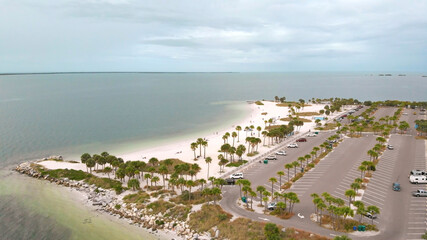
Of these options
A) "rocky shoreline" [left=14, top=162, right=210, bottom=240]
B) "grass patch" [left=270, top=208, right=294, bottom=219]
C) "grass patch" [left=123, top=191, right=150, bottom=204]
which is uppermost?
"grass patch" [left=270, top=208, right=294, bottom=219]

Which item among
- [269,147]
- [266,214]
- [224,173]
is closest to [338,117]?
[269,147]

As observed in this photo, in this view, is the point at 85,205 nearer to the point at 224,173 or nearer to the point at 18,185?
the point at 18,185

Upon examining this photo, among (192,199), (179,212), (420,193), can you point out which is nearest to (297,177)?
(420,193)

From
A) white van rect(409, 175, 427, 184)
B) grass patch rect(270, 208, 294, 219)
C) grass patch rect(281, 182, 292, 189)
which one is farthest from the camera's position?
white van rect(409, 175, 427, 184)

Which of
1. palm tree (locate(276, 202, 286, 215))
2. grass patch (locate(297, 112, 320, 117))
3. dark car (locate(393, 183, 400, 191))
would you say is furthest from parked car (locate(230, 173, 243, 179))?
grass patch (locate(297, 112, 320, 117))

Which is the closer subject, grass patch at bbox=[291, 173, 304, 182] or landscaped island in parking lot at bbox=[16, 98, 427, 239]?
landscaped island in parking lot at bbox=[16, 98, 427, 239]

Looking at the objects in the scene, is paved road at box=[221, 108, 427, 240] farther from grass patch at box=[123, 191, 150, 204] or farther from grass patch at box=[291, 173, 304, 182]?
grass patch at box=[123, 191, 150, 204]

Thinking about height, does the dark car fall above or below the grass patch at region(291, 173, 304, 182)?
above
